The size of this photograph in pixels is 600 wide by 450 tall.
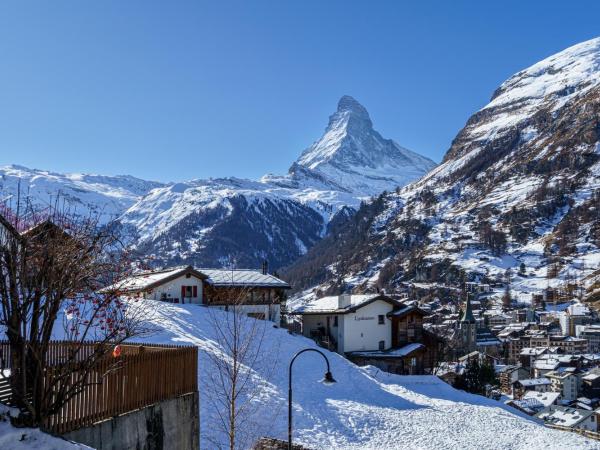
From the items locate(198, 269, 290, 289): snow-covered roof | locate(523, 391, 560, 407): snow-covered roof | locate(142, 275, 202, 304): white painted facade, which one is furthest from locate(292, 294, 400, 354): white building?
locate(523, 391, 560, 407): snow-covered roof

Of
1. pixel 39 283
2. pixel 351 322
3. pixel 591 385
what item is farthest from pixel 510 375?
pixel 39 283

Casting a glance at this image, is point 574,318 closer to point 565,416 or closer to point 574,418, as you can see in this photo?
point 565,416

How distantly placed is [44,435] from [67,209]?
4044 millimetres

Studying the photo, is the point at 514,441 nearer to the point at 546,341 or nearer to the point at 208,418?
the point at 208,418

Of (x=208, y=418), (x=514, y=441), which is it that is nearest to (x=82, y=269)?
(x=208, y=418)

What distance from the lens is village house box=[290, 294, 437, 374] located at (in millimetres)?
47469

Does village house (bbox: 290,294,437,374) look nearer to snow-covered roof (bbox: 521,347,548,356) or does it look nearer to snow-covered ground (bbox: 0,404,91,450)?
snow-covered ground (bbox: 0,404,91,450)

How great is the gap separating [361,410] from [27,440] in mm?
21784

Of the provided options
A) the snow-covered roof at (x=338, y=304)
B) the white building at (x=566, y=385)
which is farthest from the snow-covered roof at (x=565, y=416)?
the snow-covered roof at (x=338, y=304)

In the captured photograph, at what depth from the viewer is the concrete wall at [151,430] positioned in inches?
478

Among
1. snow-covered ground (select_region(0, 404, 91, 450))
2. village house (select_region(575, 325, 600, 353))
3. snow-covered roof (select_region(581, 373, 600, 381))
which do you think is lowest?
snow-covered roof (select_region(581, 373, 600, 381))

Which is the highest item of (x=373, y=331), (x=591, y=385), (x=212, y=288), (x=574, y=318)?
(x=212, y=288)

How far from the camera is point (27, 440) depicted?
26.2ft

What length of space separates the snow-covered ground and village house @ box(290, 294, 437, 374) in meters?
38.3
